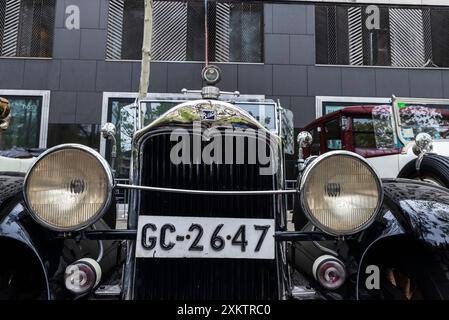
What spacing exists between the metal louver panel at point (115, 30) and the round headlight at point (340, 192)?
998 cm

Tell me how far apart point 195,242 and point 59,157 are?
691 mm

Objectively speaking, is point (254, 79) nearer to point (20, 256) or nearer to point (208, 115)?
point (208, 115)

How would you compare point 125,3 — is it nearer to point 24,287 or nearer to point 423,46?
point 423,46

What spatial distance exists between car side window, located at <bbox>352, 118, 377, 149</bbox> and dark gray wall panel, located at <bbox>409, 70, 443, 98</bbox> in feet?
17.6

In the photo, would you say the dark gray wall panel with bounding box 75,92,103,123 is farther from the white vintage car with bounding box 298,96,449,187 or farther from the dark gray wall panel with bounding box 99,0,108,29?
the white vintage car with bounding box 298,96,449,187

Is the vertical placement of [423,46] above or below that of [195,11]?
below

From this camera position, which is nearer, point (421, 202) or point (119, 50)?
point (421, 202)

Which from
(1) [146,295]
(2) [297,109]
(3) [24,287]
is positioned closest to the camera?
(1) [146,295]

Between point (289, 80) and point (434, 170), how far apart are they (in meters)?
7.46

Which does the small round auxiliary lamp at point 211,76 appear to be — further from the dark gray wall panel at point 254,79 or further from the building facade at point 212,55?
the dark gray wall panel at point 254,79

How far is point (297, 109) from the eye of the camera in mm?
10984

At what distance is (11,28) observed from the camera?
1096 cm

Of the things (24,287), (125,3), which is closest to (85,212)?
(24,287)

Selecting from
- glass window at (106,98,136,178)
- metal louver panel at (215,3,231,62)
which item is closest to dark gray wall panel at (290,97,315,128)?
metal louver panel at (215,3,231,62)
